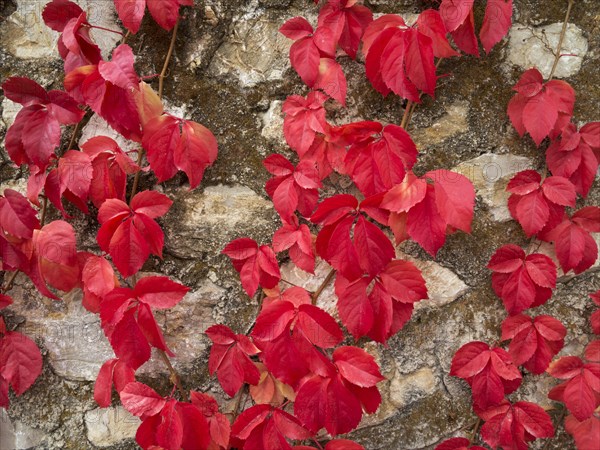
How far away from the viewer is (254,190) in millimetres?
A: 1338

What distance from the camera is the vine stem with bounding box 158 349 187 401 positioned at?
4.34 feet

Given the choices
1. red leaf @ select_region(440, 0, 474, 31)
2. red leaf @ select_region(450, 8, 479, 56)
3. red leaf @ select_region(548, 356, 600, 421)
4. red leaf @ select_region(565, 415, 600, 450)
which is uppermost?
red leaf @ select_region(440, 0, 474, 31)

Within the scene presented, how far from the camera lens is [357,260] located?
1203 mm

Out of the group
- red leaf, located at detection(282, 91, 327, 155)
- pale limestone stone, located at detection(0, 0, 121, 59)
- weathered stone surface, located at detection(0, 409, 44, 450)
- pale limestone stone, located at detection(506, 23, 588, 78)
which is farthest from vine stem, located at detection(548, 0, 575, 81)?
weathered stone surface, located at detection(0, 409, 44, 450)

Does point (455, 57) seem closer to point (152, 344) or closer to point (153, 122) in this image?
point (153, 122)

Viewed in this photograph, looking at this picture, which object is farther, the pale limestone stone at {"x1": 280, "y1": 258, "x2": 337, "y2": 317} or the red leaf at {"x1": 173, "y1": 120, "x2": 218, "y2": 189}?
the pale limestone stone at {"x1": 280, "y1": 258, "x2": 337, "y2": 317}

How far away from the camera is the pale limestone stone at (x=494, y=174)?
4.45ft

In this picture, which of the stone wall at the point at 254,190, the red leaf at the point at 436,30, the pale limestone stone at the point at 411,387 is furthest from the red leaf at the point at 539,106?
the pale limestone stone at the point at 411,387

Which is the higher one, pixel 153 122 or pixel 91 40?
pixel 91 40

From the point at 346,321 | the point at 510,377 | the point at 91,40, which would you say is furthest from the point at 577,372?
the point at 91,40

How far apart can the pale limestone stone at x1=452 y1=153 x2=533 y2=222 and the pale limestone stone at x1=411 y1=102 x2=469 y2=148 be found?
83 millimetres

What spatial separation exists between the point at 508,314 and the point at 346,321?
1.49 ft

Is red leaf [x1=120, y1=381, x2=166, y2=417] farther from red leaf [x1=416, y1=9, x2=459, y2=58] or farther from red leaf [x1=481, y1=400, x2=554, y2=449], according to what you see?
red leaf [x1=416, y1=9, x2=459, y2=58]

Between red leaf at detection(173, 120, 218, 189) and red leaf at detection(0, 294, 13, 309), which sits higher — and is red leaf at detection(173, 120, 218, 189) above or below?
above
